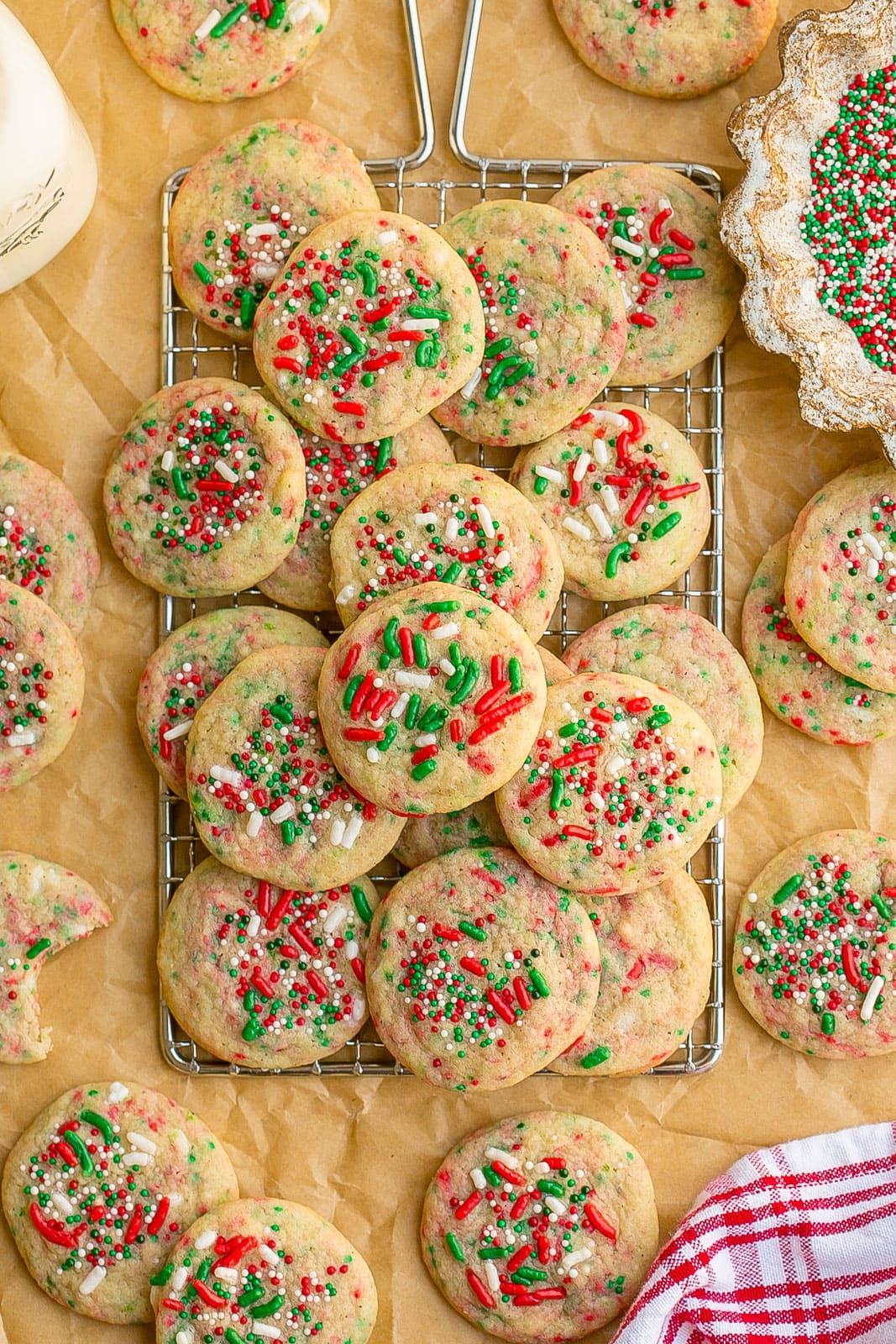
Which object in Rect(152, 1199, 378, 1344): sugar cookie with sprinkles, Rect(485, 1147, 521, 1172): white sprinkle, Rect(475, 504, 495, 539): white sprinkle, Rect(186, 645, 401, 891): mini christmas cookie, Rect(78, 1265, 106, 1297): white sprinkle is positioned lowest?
Rect(485, 1147, 521, 1172): white sprinkle

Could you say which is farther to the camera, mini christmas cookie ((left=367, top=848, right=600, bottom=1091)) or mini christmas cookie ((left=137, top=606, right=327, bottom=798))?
mini christmas cookie ((left=137, top=606, right=327, bottom=798))

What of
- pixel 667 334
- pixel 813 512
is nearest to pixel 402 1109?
pixel 813 512

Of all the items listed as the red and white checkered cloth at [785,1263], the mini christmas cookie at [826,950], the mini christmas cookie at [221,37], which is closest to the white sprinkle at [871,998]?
the mini christmas cookie at [826,950]

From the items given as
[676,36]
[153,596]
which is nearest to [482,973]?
[153,596]

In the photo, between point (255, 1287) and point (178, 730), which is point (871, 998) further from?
point (178, 730)

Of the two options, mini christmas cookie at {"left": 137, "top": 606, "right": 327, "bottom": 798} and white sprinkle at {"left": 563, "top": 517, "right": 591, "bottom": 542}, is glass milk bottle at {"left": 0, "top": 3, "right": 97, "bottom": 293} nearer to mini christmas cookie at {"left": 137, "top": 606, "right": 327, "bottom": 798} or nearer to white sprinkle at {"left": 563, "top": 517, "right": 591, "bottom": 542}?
mini christmas cookie at {"left": 137, "top": 606, "right": 327, "bottom": 798}

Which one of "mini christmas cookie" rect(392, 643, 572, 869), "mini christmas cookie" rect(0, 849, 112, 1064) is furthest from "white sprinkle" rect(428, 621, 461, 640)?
"mini christmas cookie" rect(0, 849, 112, 1064)

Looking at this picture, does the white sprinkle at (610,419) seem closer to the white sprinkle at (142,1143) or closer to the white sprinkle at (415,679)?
the white sprinkle at (415,679)

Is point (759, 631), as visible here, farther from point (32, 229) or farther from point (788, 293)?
point (32, 229)
